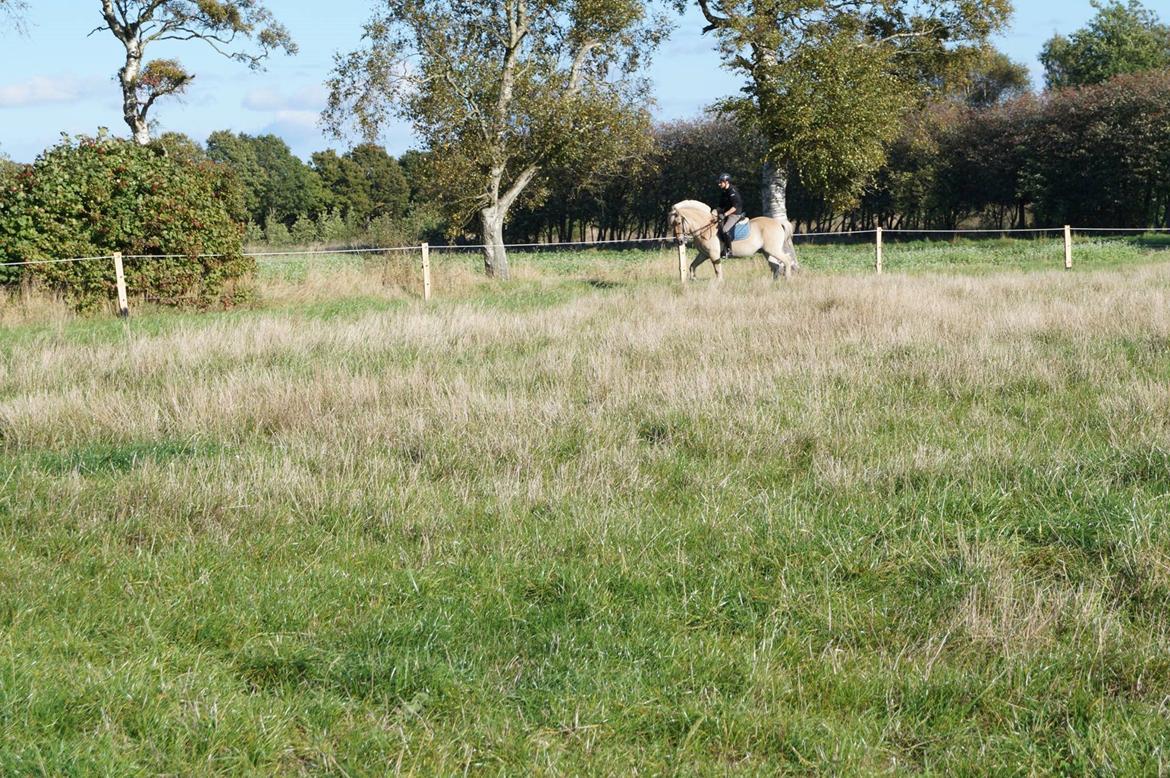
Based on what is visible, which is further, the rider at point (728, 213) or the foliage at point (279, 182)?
the foliage at point (279, 182)

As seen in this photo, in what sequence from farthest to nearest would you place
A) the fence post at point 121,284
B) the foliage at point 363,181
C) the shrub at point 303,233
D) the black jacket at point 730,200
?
the foliage at point 363,181 → the shrub at point 303,233 → the black jacket at point 730,200 → the fence post at point 121,284

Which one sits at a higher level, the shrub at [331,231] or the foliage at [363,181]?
the foliage at [363,181]

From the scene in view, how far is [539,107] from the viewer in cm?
2589

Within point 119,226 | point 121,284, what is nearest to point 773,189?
point 119,226

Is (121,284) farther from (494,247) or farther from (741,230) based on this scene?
(741,230)

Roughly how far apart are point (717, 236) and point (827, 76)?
641 cm

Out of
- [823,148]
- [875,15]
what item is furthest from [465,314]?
[875,15]

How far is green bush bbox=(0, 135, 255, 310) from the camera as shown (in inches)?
672

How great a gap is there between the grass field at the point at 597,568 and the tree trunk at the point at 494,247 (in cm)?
1656

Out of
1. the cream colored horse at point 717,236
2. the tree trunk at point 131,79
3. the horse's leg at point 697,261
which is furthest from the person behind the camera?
the tree trunk at point 131,79

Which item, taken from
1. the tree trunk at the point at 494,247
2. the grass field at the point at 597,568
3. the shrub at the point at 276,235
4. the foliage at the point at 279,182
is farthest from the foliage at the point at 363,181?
the grass field at the point at 597,568

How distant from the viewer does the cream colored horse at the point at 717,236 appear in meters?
20.5

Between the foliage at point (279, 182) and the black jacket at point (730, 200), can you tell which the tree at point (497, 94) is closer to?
the black jacket at point (730, 200)

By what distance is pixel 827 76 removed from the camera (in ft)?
81.1
